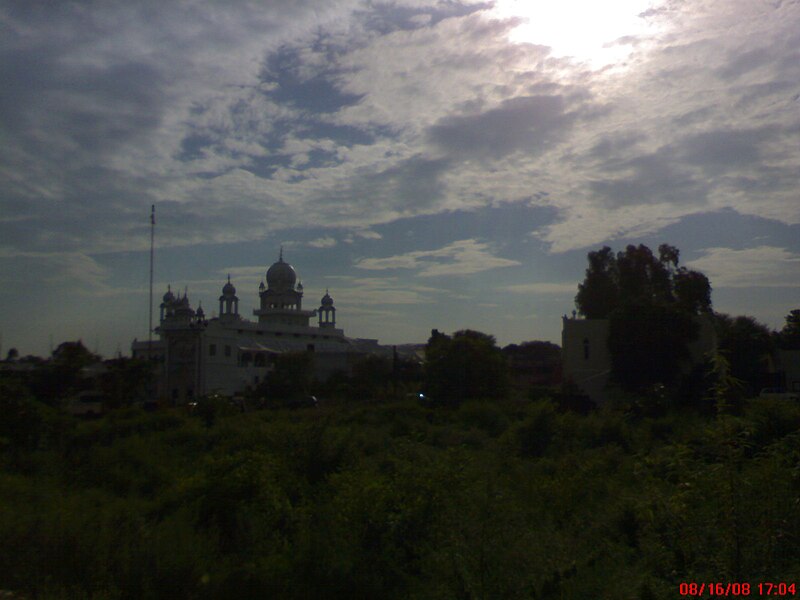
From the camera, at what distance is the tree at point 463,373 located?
121 feet

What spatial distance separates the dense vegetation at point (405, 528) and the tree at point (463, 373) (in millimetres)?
23150

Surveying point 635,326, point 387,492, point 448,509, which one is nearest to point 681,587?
point 448,509

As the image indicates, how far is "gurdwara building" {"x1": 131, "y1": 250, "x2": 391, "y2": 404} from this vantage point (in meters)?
51.9

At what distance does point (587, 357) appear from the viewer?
4109 cm

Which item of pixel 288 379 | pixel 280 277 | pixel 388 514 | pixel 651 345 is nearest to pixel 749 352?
pixel 651 345

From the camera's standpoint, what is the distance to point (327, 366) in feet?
203

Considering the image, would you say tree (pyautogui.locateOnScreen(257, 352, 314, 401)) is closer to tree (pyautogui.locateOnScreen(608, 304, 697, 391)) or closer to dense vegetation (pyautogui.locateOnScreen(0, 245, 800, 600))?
tree (pyautogui.locateOnScreen(608, 304, 697, 391))

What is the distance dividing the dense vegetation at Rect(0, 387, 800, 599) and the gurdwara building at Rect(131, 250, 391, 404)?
2535cm

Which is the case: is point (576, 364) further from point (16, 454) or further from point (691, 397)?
point (16, 454)

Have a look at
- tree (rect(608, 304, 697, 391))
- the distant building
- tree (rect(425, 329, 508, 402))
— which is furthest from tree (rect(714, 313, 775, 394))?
tree (rect(425, 329, 508, 402))

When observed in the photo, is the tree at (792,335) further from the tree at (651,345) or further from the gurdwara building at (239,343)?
the gurdwara building at (239,343)

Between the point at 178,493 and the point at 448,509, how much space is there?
14.7 ft

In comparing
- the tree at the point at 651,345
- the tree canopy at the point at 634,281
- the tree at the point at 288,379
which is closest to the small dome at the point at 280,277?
the tree at the point at 288,379

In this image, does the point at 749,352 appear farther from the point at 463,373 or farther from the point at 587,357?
the point at 463,373
